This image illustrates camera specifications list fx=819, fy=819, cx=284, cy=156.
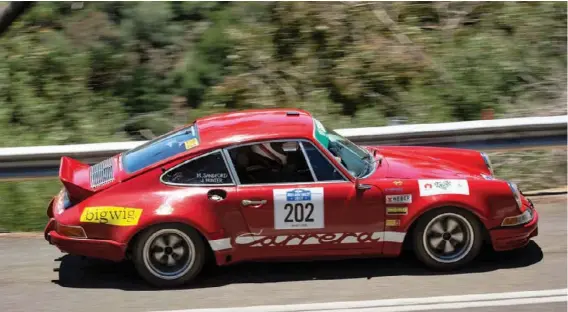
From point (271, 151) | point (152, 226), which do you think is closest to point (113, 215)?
point (152, 226)

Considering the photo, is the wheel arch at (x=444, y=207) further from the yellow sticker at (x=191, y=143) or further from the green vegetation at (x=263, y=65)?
the green vegetation at (x=263, y=65)

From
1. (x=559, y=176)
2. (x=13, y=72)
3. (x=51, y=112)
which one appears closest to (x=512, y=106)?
(x=559, y=176)

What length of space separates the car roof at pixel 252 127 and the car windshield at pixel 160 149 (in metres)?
0.10

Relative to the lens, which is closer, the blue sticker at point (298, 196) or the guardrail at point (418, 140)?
the blue sticker at point (298, 196)

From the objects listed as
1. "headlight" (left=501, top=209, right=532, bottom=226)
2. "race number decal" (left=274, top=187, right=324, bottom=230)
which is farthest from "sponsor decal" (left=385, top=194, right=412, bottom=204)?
"headlight" (left=501, top=209, right=532, bottom=226)

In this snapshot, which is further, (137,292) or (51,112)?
(51,112)

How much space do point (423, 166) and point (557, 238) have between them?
160 cm

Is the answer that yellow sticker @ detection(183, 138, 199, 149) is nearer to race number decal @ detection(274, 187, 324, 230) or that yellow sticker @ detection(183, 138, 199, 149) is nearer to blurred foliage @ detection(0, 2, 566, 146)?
race number decal @ detection(274, 187, 324, 230)

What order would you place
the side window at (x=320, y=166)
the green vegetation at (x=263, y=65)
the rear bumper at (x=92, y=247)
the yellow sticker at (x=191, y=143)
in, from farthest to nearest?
the green vegetation at (x=263, y=65) < the yellow sticker at (x=191, y=143) < the side window at (x=320, y=166) < the rear bumper at (x=92, y=247)

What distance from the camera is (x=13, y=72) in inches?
429

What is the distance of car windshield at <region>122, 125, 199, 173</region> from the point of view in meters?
6.81

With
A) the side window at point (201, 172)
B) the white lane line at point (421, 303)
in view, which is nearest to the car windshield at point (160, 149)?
the side window at point (201, 172)

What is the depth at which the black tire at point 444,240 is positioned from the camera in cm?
667

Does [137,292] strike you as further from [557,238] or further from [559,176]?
[559,176]
